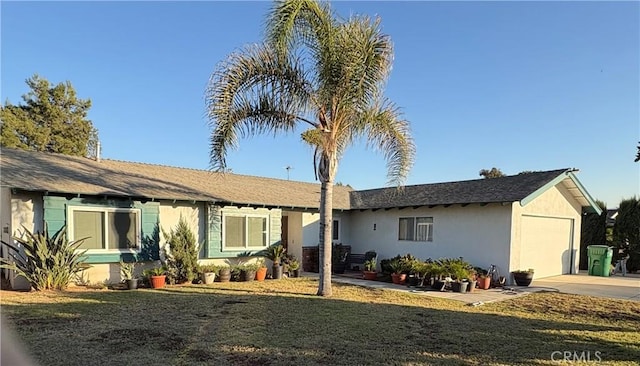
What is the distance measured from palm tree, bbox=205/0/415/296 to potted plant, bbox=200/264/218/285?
3.98 meters

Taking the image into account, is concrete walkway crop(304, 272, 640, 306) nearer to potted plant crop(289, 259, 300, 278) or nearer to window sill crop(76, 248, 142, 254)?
potted plant crop(289, 259, 300, 278)

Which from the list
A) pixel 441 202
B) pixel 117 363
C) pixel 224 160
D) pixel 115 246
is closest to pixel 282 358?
pixel 117 363

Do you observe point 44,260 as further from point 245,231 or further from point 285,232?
point 285,232

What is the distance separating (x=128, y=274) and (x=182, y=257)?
1509 mm

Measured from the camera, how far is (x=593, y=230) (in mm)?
18391

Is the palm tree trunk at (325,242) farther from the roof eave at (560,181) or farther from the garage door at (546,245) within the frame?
the garage door at (546,245)

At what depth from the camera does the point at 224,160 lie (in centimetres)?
981

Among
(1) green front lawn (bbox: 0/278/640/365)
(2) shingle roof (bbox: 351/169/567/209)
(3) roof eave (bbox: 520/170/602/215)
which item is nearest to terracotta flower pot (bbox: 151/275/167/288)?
(1) green front lawn (bbox: 0/278/640/365)

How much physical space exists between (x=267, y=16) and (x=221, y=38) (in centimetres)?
358

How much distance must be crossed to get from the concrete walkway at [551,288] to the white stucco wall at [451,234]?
5.01 ft

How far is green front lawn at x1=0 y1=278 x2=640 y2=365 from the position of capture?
5.29m

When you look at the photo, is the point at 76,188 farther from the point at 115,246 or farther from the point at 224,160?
the point at 224,160

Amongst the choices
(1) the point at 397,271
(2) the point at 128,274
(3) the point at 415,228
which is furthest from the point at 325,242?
(3) the point at 415,228

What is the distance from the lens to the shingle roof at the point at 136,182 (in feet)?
35.0
